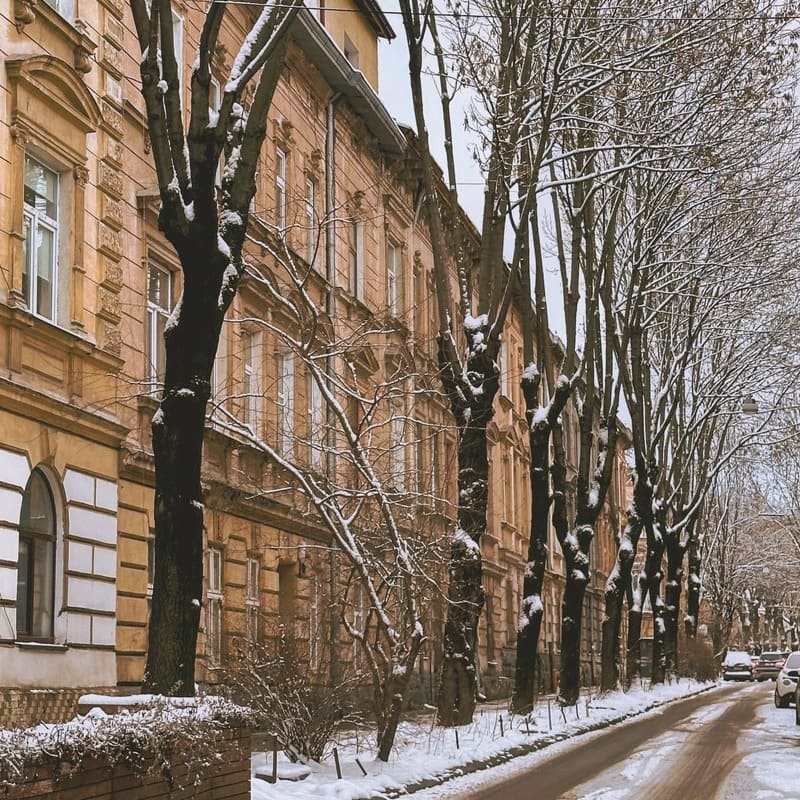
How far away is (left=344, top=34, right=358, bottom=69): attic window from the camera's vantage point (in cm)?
3262

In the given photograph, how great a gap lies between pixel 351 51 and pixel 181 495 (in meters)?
22.4

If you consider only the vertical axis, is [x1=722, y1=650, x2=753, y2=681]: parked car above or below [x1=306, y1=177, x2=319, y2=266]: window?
below

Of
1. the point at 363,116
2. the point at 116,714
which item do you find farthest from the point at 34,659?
the point at 363,116

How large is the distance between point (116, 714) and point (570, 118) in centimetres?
1488

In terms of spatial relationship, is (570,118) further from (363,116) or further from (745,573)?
(745,573)

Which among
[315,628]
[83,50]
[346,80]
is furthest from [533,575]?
[83,50]

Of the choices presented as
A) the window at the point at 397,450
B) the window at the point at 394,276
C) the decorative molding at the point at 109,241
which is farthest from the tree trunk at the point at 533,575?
the decorative molding at the point at 109,241

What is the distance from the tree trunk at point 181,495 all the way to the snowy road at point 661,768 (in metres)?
4.43

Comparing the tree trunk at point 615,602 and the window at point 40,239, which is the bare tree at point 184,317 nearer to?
the window at point 40,239

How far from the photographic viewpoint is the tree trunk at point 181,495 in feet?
39.8

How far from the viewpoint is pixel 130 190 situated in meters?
20.0

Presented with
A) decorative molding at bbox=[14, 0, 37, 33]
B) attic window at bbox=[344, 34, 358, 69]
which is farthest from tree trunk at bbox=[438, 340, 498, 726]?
attic window at bbox=[344, 34, 358, 69]

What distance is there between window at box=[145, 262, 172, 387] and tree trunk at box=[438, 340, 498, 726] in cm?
433

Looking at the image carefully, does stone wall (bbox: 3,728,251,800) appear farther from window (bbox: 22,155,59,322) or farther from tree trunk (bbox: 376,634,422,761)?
window (bbox: 22,155,59,322)
